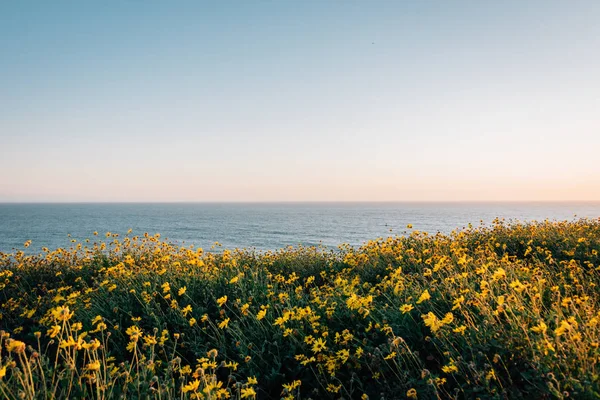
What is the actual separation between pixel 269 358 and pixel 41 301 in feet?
15.9

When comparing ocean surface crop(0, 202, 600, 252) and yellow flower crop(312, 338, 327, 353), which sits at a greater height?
yellow flower crop(312, 338, 327, 353)

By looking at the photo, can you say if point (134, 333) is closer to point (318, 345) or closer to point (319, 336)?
point (318, 345)

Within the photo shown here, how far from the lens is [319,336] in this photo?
13.9ft

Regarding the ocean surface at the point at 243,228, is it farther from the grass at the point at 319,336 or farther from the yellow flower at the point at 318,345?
the yellow flower at the point at 318,345

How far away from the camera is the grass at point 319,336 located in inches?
112

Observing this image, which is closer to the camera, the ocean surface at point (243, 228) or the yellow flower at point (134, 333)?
the yellow flower at point (134, 333)

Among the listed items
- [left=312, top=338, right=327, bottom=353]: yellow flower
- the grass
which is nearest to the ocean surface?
the grass

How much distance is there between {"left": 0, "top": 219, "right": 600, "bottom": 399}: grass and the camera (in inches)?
112

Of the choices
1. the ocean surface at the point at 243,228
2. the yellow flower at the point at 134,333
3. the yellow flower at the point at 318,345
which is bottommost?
the ocean surface at the point at 243,228

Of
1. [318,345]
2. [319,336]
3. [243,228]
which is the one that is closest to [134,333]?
[318,345]

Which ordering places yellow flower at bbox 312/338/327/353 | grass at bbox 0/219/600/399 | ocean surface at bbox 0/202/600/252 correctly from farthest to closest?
ocean surface at bbox 0/202/600/252 → yellow flower at bbox 312/338/327/353 → grass at bbox 0/219/600/399

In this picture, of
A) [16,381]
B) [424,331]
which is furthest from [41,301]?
[424,331]

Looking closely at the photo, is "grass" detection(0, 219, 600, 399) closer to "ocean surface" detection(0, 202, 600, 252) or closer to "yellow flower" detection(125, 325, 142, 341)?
"yellow flower" detection(125, 325, 142, 341)

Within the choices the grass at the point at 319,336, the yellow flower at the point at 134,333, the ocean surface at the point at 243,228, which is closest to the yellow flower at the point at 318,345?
the grass at the point at 319,336
